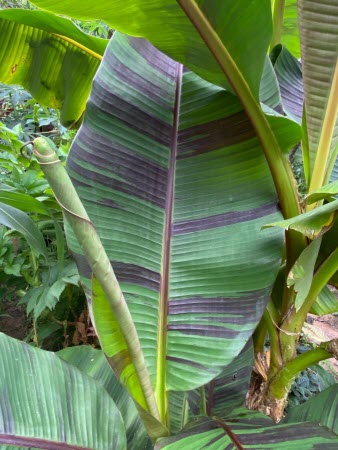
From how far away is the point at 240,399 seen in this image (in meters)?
0.68

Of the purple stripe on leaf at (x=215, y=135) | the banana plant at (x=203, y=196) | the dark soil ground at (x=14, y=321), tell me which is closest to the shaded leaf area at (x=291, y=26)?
the banana plant at (x=203, y=196)

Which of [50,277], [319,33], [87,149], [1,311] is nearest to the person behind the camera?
[319,33]

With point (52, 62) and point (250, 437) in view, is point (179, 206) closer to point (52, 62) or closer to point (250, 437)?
point (250, 437)

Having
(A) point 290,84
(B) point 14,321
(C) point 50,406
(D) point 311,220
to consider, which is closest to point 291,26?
(A) point 290,84

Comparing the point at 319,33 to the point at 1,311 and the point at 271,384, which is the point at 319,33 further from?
the point at 1,311

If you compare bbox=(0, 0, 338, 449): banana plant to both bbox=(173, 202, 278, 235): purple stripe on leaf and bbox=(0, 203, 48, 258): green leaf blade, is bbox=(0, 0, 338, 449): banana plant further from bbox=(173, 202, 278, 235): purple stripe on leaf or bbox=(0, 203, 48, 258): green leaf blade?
bbox=(0, 203, 48, 258): green leaf blade

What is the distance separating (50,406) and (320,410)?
1.22 ft

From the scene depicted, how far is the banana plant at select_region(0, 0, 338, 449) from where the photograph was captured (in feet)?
1.46

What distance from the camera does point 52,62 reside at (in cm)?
77

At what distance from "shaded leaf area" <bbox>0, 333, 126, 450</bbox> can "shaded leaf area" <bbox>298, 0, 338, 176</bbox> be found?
443 millimetres

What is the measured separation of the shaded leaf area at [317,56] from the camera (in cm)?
44

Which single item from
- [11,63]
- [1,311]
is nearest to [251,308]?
[11,63]

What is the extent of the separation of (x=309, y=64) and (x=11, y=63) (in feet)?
1.76

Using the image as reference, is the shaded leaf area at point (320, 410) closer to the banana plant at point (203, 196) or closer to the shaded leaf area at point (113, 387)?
the banana plant at point (203, 196)
